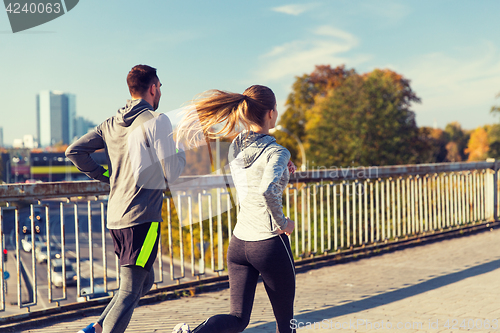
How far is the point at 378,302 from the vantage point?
186 inches

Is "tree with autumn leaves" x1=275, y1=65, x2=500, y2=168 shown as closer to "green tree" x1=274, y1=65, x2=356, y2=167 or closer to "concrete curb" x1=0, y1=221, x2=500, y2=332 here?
"green tree" x1=274, y1=65, x2=356, y2=167

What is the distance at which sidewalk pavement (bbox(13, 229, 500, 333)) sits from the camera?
4023mm

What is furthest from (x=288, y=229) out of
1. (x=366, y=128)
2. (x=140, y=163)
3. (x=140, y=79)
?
(x=366, y=128)

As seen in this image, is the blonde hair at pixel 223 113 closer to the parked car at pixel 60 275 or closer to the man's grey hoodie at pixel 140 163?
the man's grey hoodie at pixel 140 163

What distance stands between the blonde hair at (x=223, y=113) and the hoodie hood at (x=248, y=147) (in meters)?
0.10

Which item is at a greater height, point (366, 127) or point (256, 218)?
point (366, 127)

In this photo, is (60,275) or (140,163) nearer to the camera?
(140,163)

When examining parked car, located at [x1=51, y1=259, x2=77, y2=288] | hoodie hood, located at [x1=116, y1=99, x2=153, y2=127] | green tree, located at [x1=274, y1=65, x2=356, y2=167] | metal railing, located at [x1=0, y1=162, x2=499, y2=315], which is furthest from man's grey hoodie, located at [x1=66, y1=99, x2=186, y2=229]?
green tree, located at [x1=274, y1=65, x2=356, y2=167]

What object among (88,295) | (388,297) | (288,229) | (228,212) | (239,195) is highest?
(239,195)

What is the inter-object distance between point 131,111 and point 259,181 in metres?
0.94

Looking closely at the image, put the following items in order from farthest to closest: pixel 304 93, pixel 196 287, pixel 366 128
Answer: pixel 304 93, pixel 366 128, pixel 196 287

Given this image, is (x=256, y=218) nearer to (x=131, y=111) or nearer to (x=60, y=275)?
(x=131, y=111)

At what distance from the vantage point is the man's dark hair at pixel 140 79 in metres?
2.95

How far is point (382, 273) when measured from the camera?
6129 millimetres
